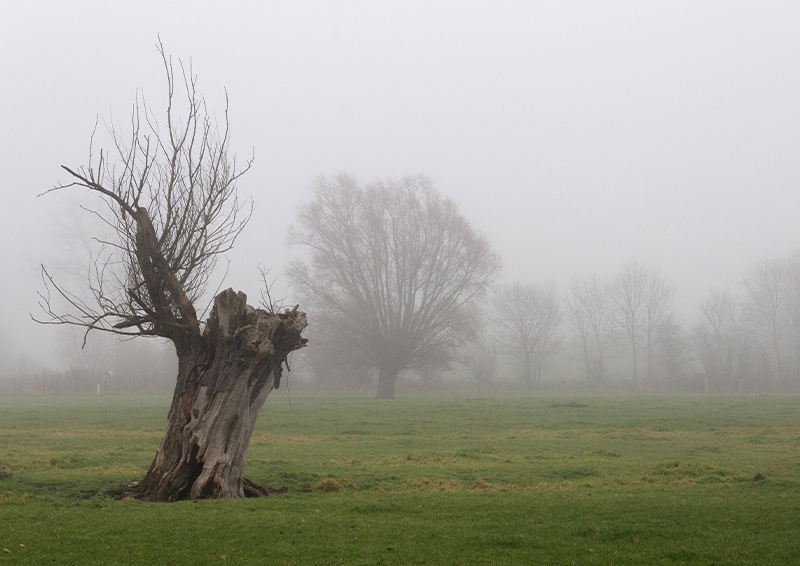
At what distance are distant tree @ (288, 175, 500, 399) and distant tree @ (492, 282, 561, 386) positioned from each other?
2365 cm

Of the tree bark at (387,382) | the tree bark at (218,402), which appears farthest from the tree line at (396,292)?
the tree bark at (218,402)

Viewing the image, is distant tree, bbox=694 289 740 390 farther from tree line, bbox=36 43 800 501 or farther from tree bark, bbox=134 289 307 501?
tree bark, bbox=134 289 307 501

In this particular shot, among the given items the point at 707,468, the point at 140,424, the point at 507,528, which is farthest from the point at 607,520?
the point at 140,424

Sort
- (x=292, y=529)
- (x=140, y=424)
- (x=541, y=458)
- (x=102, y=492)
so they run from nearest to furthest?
1. (x=292, y=529)
2. (x=102, y=492)
3. (x=541, y=458)
4. (x=140, y=424)

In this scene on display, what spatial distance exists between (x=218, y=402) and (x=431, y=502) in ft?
13.7

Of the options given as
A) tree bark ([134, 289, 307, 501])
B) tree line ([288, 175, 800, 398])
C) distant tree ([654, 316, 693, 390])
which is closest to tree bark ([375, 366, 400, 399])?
tree line ([288, 175, 800, 398])

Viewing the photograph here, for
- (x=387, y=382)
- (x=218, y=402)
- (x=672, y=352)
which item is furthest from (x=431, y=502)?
(x=672, y=352)

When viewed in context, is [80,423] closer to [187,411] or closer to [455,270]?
[187,411]

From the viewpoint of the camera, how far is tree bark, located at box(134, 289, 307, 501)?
1087 cm

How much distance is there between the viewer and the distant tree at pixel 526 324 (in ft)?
235

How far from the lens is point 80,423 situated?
2538cm

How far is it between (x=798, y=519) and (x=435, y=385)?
5357 cm

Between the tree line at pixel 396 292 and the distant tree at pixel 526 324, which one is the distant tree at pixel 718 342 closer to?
the tree line at pixel 396 292

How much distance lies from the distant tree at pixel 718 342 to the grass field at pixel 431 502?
40196 mm
